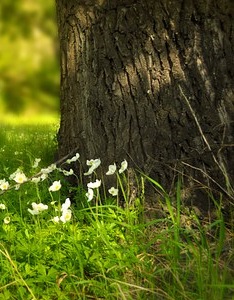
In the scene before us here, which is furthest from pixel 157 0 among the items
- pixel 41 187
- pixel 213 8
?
pixel 41 187

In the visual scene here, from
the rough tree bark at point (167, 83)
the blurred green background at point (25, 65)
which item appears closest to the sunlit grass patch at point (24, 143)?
the rough tree bark at point (167, 83)

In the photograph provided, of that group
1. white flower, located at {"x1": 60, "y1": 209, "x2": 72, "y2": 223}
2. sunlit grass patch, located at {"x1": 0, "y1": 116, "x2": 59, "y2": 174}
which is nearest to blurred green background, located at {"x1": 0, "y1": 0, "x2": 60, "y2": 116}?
sunlit grass patch, located at {"x1": 0, "y1": 116, "x2": 59, "y2": 174}

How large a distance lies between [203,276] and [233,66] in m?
1.26

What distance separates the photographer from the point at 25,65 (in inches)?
330

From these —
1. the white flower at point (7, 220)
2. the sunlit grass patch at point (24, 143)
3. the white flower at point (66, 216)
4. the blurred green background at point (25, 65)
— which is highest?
the blurred green background at point (25, 65)

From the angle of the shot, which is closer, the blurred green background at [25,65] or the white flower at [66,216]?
the white flower at [66,216]

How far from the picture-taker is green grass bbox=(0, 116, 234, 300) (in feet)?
8.62

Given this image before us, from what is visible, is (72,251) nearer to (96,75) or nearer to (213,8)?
(96,75)

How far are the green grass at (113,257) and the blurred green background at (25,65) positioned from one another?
5.07 m

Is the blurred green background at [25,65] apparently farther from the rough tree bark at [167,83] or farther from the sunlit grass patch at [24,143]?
the rough tree bark at [167,83]

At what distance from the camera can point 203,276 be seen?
261cm

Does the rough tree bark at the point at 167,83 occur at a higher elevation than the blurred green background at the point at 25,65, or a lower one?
lower

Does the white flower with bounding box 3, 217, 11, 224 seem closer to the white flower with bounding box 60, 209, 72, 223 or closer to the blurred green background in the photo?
the white flower with bounding box 60, 209, 72, 223

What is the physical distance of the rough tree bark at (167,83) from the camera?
337 cm
